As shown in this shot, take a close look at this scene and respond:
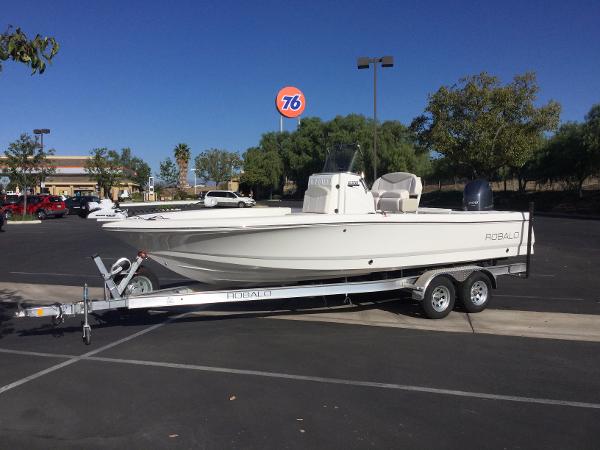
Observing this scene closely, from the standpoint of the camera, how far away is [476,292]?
306 inches

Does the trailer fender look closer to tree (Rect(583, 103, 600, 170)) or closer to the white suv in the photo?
tree (Rect(583, 103, 600, 170))

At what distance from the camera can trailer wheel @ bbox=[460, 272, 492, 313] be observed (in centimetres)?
761

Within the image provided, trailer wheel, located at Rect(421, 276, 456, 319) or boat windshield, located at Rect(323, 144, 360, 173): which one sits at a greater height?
boat windshield, located at Rect(323, 144, 360, 173)

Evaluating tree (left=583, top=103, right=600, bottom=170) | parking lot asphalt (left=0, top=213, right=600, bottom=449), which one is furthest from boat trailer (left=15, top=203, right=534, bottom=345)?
tree (left=583, top=103, right=600, bottom=170)

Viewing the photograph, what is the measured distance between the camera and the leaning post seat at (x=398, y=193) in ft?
26.1

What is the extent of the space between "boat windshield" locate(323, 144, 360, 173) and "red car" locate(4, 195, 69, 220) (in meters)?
30.7

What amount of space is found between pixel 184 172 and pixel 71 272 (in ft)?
216

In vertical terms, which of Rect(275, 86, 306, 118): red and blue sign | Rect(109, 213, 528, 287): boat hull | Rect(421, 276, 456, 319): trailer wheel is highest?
Rect(275, 86, 306, 118): red and blue sign

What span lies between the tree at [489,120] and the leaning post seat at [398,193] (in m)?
26.0

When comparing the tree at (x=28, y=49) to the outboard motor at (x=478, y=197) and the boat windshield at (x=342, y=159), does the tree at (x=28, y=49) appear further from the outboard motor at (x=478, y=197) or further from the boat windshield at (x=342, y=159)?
the outboard motor at (x=478, y=197)

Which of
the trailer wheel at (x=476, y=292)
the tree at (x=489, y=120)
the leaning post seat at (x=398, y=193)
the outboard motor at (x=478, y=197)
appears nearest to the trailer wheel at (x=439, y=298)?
the trailer wheel at (x=476, y=292)

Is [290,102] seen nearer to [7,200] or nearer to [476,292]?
[7,200]

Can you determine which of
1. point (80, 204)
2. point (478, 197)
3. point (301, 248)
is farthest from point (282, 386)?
point (80, 204)

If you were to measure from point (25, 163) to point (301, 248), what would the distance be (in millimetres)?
29816
